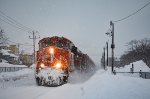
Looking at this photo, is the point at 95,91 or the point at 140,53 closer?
the point at 95,91

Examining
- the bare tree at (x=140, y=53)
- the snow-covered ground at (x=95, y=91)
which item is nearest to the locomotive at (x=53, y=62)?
the snow-covered ground at (x=95, y=91)

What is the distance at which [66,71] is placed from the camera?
17594 millimetres

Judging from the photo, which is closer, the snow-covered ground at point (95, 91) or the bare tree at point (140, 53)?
the snow-covered ground at point (95, 91)

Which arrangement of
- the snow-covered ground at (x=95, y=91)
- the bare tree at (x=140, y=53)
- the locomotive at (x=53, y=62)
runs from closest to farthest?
the snow-covered ground at (x=95, y=91) < the locomotive at (x=53, y=62) < the bare tree at (x=140, y=53)

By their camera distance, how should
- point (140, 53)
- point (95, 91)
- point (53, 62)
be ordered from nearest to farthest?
point (95, 91) → point (53, 62) → point (140, 53)

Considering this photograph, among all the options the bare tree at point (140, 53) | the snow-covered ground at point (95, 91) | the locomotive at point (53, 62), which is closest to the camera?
the snow-covered ground at point (95, 91)

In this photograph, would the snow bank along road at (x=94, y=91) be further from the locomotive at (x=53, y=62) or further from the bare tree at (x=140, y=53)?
the bare tree at (x=140, y=53)

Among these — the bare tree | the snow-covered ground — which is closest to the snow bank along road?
the snow-covered ground

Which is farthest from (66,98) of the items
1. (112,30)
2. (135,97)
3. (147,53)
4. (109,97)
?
(147,53)

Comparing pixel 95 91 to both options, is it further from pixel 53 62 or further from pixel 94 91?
pixel 53 62

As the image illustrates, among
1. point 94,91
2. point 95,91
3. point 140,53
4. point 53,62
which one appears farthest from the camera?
point 140,53

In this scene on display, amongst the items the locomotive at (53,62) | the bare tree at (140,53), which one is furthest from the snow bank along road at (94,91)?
Answer: the bare tree at (140,53)

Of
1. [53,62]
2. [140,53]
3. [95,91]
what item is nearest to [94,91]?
[95,91]

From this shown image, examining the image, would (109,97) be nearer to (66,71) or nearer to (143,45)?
(66,71)
